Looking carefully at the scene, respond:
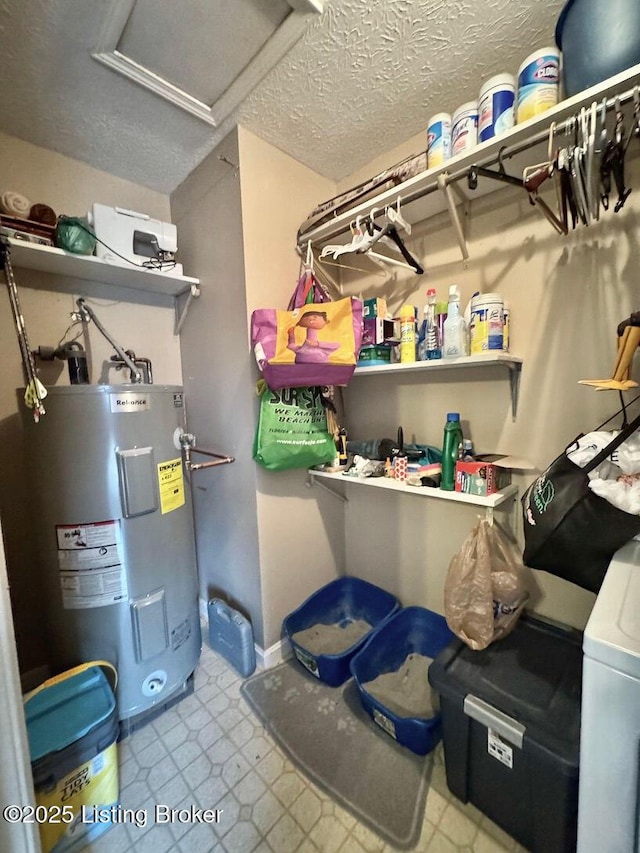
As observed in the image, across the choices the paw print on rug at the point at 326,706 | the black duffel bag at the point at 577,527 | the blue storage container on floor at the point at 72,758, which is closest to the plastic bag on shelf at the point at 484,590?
the black duffel bag at the point at 577,527

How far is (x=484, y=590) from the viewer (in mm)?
1074

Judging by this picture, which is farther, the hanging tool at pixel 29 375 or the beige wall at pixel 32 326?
the beige wall at pixel 32 326

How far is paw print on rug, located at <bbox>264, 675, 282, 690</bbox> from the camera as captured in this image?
1429mm

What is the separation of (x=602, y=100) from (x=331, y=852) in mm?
2083

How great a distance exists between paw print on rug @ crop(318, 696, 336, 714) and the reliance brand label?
4.48 ft

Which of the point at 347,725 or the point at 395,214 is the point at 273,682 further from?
the point at 395,214

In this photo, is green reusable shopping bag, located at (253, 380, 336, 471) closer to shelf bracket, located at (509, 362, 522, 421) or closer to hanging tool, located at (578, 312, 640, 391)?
shelf bracket, located at (509, 362, 522, 421)

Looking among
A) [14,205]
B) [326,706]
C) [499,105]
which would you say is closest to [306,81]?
[499,105]

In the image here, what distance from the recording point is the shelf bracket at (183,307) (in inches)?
64.2

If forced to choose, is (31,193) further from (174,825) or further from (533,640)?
(533,640)

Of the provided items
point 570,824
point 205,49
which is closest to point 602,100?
point 205,49

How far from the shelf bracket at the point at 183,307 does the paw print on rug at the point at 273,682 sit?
1.78 metres

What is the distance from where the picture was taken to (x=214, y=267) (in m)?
1.53

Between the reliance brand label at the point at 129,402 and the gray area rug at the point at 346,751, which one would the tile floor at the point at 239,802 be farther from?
the reliance brand label at the point at 129,402
